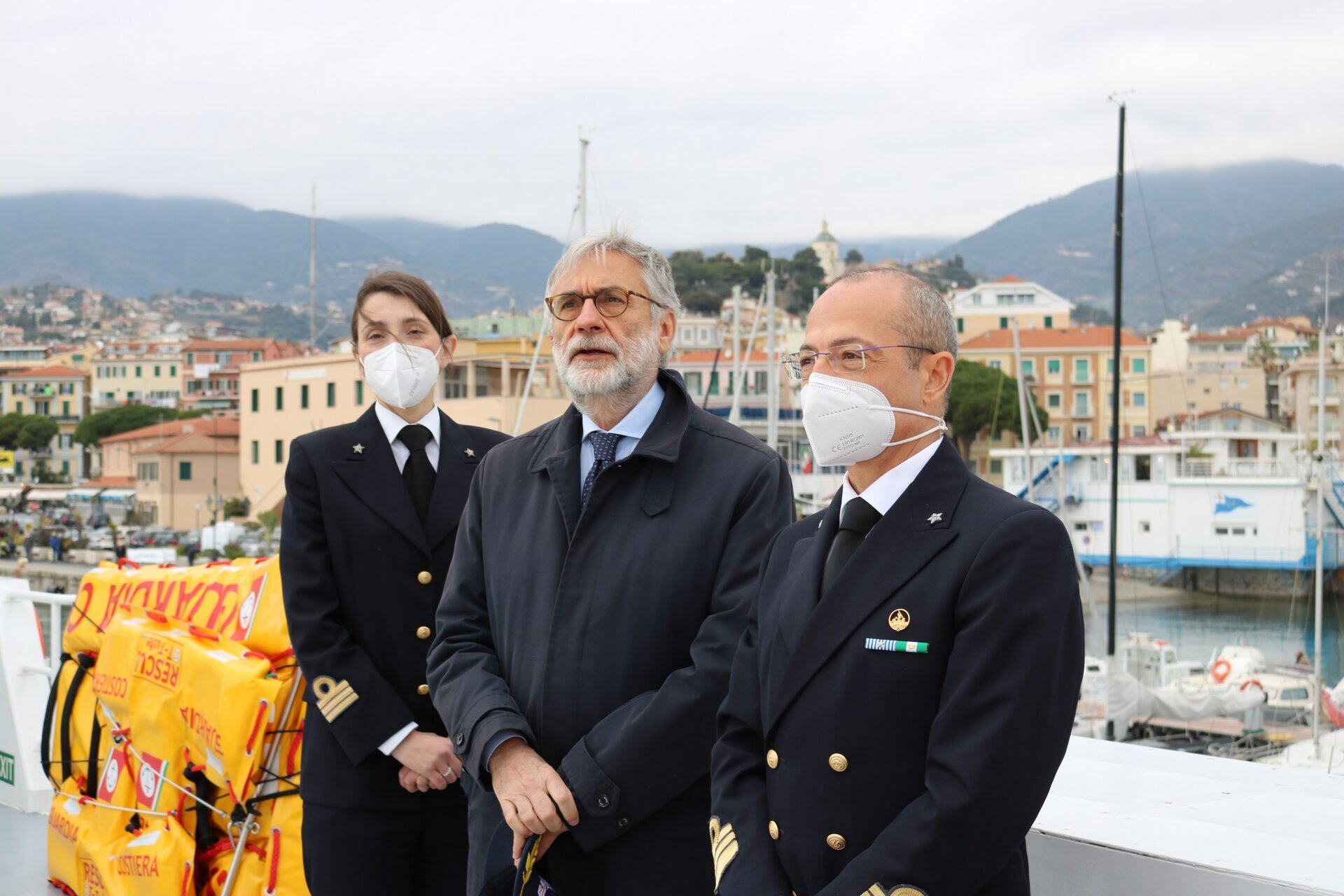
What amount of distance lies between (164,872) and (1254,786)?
2783 mm

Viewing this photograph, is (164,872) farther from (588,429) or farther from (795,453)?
(795,453)

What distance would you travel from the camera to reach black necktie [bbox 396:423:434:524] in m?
2.94

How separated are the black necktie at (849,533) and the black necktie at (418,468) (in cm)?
139

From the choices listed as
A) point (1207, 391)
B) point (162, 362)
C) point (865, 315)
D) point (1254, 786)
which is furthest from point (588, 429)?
point (162, 362)

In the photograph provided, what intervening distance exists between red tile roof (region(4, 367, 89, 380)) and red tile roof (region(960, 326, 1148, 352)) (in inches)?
2950

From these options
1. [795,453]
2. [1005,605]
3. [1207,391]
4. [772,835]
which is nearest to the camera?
[1005,605]

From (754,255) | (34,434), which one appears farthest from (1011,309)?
(34,434)

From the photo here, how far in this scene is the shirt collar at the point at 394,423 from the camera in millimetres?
2990

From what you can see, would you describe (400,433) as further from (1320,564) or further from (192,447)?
(192,447)

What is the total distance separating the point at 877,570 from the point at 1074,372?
67484 mm

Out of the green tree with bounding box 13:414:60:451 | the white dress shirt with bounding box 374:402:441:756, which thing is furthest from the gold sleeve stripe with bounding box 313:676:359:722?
the green tree with bounding box 13:414:60:451

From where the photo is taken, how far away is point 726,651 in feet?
7.00

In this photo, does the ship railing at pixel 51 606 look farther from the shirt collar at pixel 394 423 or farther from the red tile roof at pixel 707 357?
the red tile roof at pixel 707 357

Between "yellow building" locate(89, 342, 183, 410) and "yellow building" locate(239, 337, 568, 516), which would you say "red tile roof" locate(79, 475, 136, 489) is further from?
"yellow building" locate(89, 342, 183, 410)
